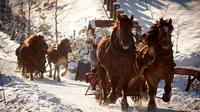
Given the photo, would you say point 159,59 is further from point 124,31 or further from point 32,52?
point 32,52

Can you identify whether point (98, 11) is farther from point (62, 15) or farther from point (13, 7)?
point (13, 7)

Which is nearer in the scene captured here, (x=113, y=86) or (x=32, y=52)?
(x=113, y=86)

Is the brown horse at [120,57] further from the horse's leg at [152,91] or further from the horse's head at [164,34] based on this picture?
the horse's head at [164,34]

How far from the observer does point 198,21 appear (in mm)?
18031

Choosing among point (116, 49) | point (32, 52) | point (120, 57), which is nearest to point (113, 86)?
point (120, 57)

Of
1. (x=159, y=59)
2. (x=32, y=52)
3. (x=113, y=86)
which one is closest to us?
(x=159, y=59)

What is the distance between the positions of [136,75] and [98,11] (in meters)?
23.6

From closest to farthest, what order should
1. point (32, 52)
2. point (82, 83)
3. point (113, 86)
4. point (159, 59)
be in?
point (159, 59) < point (113, 86) < point (32, 52) < point (82, 83)

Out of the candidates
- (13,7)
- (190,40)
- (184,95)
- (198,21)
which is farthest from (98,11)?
(13,7)

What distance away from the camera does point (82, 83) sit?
1316 cm

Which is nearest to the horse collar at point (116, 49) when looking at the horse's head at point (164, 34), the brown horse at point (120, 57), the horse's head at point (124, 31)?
the brown horse at point (120, 57)

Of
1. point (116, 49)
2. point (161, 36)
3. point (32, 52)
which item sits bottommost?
point (32, 52)

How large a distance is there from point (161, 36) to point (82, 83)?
8111 millimetres

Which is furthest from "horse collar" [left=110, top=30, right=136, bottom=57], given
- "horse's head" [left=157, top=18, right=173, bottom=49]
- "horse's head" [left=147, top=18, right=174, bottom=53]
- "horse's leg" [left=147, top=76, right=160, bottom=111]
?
"horse's leg" [left=147, top=76, right=160, bottom=111]
